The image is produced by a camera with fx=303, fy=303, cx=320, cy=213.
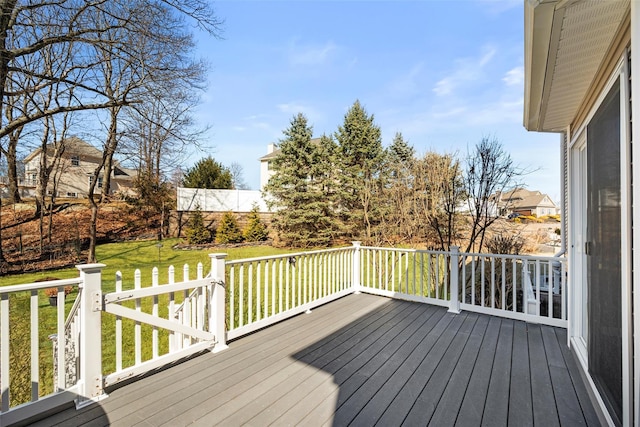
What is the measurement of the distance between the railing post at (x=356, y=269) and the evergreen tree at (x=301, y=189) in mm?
7411

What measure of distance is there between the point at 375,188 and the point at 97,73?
8.74 m

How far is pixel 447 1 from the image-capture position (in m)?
4.86

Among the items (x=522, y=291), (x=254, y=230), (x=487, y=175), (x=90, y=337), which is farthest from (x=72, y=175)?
(x=522, y=291)

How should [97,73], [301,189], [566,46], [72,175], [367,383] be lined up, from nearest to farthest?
1. [566,46]
2. [367,383]
3. [97,73]
4. [301,189]
5. [72,175]

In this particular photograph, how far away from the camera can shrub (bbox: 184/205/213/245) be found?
42.7 ft


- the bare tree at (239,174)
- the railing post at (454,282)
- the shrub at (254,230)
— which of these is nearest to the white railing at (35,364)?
the railing post at (454,282)

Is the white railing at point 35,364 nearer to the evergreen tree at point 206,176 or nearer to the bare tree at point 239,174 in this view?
the evergreen tree at point 206,176

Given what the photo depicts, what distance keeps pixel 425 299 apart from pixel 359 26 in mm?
5659

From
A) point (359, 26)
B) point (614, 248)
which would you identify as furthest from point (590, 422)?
point (359, 26)

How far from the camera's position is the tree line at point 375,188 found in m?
6.18

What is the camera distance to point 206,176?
17500 millimetres

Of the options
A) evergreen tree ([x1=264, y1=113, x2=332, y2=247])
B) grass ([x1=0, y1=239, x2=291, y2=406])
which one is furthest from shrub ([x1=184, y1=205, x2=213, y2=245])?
evergreen tree ([x1=264, y1=113, x2=332, y2=247])

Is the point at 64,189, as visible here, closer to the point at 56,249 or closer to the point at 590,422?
the point at 56,249

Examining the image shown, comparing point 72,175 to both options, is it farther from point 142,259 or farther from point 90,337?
point 90,337
